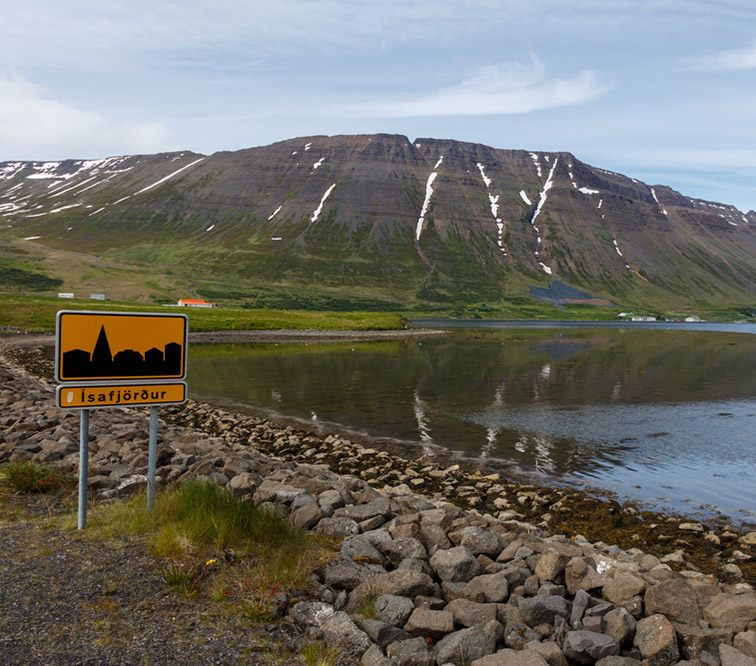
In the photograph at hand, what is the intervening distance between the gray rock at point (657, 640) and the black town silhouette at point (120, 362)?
8.13 m

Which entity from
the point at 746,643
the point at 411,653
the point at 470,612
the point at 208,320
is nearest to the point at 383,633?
the point at 411,653

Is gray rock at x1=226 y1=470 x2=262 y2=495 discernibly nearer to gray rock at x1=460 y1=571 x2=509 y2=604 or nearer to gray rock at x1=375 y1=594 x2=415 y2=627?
gray rock at x1=375 y1=594 x2=415 y2=627

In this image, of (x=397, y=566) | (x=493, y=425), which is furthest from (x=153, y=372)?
(x=493, y=425)

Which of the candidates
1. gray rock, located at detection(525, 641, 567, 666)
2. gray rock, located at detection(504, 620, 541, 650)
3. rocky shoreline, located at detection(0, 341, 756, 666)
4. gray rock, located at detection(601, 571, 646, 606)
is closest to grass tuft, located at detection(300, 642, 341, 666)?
rocky shoreline, located at detection(0, 341, 756, 666)

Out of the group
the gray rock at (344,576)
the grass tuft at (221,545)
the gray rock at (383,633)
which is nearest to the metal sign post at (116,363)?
the grass tuft at (221,545)

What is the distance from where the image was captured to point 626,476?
23.0 m

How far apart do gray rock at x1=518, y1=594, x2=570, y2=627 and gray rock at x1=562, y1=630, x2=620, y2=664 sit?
60cm

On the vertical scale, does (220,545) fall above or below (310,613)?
above

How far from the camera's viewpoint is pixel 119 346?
9.70m

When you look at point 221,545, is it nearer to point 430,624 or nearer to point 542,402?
point 430,624

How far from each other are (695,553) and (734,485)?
9.00 meters

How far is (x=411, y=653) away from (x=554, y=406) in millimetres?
35481

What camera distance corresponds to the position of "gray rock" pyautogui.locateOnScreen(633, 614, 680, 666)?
22.8 ft

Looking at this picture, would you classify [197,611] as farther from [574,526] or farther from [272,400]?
[272,400]
